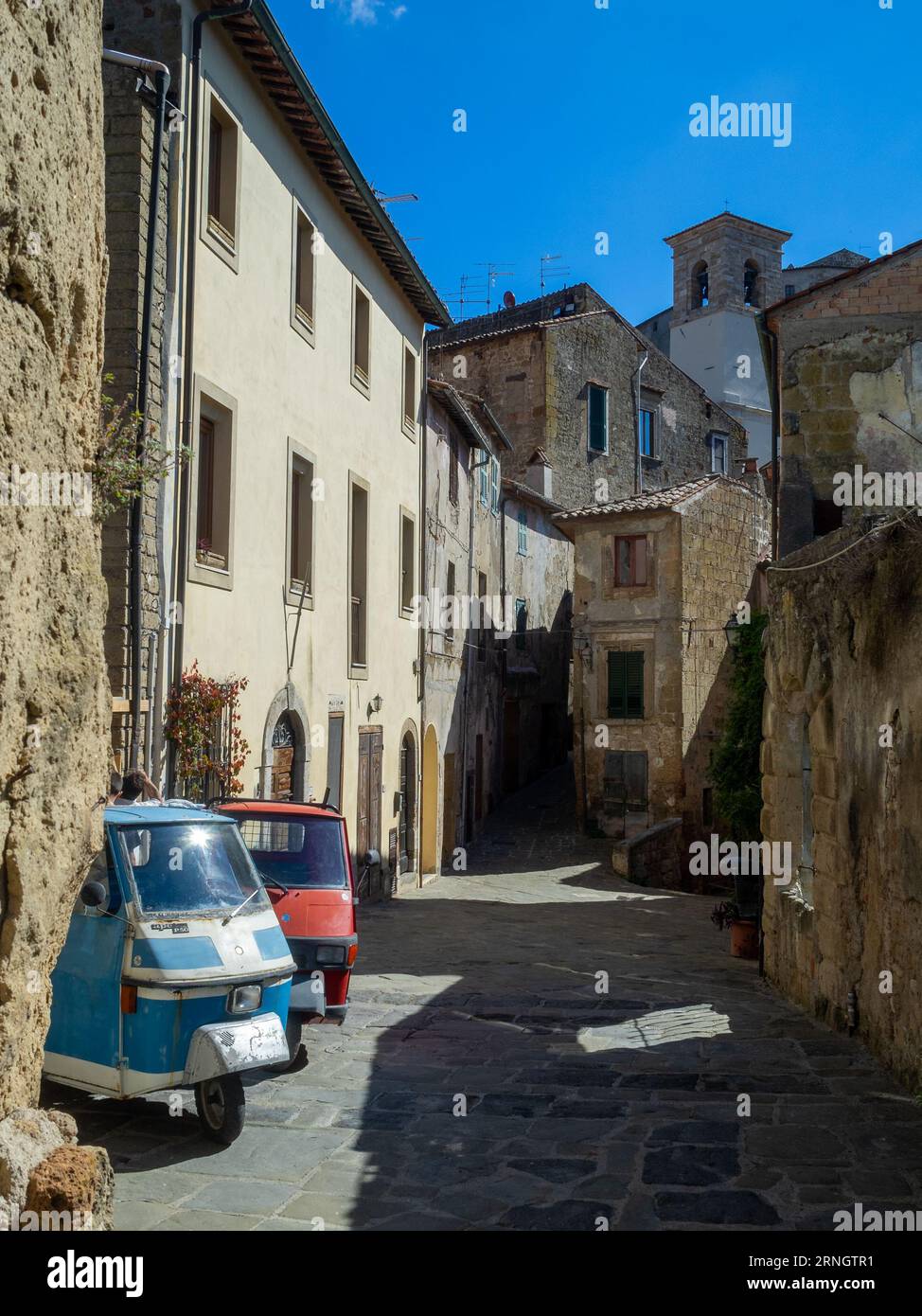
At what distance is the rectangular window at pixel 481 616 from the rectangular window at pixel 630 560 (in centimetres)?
320

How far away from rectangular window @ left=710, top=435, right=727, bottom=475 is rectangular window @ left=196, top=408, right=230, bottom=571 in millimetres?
31293

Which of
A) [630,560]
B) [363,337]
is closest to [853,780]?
[363,337]

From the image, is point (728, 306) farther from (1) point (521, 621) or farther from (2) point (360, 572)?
(2) point (360, 572)

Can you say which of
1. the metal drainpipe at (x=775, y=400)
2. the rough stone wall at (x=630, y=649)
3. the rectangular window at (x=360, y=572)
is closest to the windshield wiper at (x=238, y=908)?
the metal drainpipe at (x=775, y=400)

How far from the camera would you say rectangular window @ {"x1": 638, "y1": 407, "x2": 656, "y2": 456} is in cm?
3888

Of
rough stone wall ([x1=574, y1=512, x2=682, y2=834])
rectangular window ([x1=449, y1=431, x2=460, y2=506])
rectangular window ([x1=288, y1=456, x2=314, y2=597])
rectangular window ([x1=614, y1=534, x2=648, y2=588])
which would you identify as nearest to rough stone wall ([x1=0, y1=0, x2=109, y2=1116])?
rectangular window ([x1=288, y1=456, x2=314, y2=597])

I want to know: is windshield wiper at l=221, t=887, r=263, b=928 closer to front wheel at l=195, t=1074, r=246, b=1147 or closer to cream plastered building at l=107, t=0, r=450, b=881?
front wheel at l=195, t=1074, r=246, b=1147

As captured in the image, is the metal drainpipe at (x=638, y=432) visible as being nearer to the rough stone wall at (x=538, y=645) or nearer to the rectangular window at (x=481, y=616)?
the rough stone wall at (x=538, y=645)

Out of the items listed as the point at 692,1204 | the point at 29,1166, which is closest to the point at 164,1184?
the point at 692,1204

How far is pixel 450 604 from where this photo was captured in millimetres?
25016

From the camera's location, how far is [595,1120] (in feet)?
22.6

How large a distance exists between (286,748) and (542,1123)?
797cm

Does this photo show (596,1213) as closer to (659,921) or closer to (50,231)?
(50,231)

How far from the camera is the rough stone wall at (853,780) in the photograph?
24.3 feet
